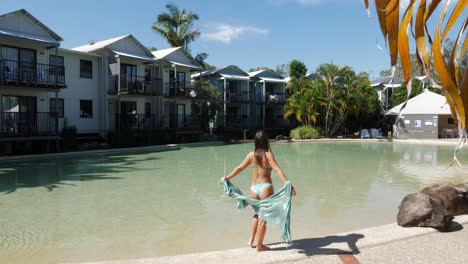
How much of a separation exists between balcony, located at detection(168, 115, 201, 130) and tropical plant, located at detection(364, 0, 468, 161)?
92.7 feet

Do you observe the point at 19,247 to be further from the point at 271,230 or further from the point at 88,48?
the point at 88,48

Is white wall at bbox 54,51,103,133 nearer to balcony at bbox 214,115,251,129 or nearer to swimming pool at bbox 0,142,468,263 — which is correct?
swimming pool at bbox 0,142,468,263

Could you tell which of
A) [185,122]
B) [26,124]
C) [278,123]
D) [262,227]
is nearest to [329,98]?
[278,123]

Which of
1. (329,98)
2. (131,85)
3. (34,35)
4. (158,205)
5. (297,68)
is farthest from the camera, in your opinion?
(297,68)

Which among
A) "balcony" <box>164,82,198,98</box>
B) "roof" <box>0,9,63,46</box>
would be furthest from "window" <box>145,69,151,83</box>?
"roof" <box>0,9,63,46</box>

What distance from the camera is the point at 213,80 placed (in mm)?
36094

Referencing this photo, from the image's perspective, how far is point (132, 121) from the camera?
26594mm

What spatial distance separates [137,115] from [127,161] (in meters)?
9.17

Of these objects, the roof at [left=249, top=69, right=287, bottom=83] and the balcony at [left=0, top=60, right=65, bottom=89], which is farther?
the roof at [left=249, top=69, right=287, bottom=83]

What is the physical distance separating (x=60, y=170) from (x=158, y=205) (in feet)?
25.6

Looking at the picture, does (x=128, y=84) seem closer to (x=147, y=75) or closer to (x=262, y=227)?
(x=147, y=75)

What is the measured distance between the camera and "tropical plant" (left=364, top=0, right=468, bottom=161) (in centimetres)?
138

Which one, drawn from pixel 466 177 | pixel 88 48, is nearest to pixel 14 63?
pixel 88 48

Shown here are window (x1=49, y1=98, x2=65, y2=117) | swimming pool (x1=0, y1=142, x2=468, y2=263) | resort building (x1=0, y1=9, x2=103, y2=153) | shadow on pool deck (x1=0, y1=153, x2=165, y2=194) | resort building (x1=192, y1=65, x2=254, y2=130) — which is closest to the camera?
swimming pool (x1=0, y1=142, x2=468, y2=263)
